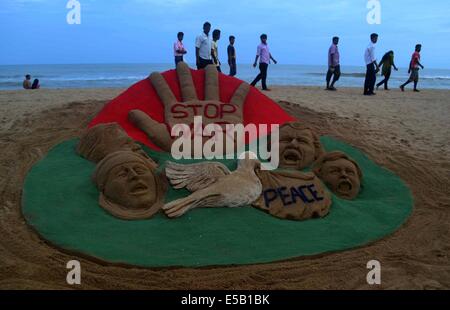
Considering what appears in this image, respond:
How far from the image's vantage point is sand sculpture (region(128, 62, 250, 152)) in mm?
5367

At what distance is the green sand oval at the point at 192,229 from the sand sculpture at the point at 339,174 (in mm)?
147

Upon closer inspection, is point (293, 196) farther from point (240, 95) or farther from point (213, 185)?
point (240, 95)

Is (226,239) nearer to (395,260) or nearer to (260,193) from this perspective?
(260,193)

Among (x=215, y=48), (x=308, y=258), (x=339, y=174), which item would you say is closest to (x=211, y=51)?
(x=215, y=48)

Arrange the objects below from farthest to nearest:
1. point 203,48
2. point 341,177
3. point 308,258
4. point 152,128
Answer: point 203,48 < point 152,128 < point 341,177 < point 308,258

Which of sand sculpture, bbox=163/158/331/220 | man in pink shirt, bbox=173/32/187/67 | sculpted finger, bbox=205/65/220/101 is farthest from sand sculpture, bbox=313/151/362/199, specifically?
man in pink shirt, bbox=173/32/187/67

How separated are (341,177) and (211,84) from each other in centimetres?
248

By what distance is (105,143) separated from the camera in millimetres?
4875

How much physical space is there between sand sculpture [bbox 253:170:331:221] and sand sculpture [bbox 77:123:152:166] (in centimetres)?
157

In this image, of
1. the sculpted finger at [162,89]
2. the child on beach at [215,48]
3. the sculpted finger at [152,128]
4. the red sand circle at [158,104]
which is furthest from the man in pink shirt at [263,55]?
the sculpted finger at [152,128]

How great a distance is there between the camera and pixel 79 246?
3.30 meters

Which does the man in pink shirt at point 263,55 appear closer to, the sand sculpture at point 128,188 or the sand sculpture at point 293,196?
the sand sculpture at point 293,196

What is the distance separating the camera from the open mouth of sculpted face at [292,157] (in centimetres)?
480
